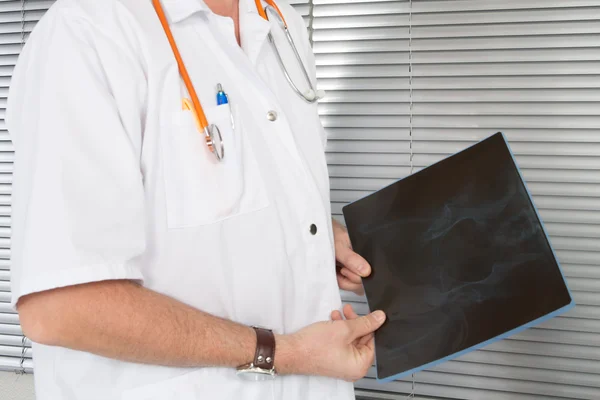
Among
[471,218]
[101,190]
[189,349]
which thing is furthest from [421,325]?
[101,190]

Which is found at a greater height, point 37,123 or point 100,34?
point 100,34

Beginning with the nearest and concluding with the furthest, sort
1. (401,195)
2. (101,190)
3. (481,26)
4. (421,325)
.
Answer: (101,190)
(421,325)
(401,195)
(481,26)

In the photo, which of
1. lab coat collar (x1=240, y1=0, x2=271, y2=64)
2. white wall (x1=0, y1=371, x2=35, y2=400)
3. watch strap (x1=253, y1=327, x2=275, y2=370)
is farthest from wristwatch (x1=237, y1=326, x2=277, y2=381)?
white wall (x1=0, y1=371, x2=35, y2=400)

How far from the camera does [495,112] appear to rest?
141 centimetres

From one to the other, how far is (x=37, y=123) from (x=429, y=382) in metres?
1.10

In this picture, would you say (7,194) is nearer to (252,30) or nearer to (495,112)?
(252,30)

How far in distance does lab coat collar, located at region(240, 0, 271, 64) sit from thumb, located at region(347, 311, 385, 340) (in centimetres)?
48

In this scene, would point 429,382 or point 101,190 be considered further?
point 429,382

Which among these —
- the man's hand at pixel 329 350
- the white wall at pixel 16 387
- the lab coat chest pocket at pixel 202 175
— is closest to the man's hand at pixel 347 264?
the man's hand at pixel 329 350

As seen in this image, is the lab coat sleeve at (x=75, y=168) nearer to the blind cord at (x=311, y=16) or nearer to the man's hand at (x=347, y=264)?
the man's hand at (x=347, y=264)

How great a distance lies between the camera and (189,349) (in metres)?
0.81

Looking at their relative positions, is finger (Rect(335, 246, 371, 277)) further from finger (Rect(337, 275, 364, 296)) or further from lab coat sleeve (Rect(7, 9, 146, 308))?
lab coat sleeve (Rect(7, 9, 146, 308))

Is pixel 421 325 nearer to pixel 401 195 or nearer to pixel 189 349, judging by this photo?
pixel 401 195

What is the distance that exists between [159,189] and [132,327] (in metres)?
0.20
